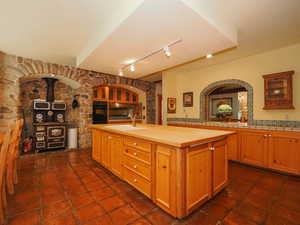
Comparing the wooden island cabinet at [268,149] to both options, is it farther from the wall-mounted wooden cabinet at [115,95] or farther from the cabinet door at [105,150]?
the wall-mounted wooden cabinet at [115,95]

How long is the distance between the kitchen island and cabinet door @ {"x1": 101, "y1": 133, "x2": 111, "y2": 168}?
46 centimetres

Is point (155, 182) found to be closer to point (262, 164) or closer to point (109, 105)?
point (262, 164)

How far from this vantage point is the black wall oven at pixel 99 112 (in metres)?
4.96

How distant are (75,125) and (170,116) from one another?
3307 millimetres

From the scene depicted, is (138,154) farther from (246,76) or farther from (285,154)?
(246,76)

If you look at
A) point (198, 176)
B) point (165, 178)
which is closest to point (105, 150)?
point (165, 178)

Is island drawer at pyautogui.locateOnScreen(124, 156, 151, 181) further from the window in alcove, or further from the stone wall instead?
the window in alcove

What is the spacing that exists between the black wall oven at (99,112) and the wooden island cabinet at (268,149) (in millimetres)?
4207

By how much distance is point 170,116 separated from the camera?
16.1ft

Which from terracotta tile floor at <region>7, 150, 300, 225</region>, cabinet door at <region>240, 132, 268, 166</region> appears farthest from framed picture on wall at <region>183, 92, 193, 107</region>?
terracotta tile floor at <region>7, 150, 300, 225</region>

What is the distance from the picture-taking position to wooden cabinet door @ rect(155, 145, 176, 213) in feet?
4.93

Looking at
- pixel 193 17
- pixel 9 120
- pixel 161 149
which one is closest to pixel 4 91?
pixel 9 120

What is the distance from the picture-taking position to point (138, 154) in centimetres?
193

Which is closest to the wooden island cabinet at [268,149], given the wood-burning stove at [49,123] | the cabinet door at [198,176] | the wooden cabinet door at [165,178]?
the cabinet door at [198,176]
